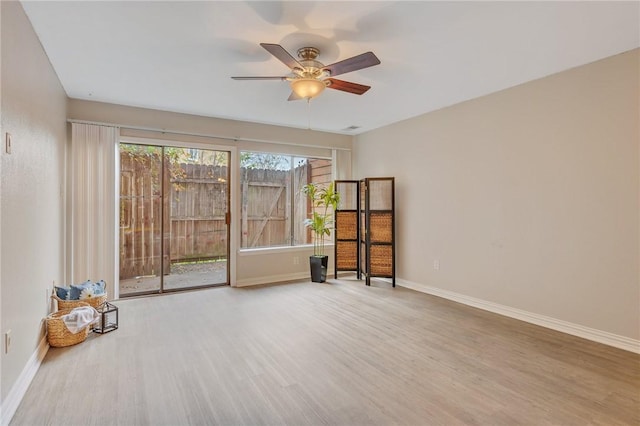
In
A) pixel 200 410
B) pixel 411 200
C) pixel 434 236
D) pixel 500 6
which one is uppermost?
pixel 500 6

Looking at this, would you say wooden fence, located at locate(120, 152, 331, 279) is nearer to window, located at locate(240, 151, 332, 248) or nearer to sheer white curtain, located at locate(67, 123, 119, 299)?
window, located at locate(240, 151, 332, 248)

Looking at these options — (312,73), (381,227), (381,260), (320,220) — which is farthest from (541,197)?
(320,220)

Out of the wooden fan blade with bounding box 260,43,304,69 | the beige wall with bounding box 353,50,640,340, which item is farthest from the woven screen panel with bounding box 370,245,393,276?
the wooden fan blade with bounding box 260,43,304,69

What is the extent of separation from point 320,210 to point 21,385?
446cm

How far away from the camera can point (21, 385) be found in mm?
2139

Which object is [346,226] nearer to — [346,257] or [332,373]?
[346,257]

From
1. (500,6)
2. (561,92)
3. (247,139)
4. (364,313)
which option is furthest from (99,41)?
(561,92)

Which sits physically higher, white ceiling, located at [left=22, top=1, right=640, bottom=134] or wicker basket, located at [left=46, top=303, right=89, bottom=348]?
white ceiling, located at [left=22, top=1, right=640, bottom=134]

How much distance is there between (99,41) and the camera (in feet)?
8.72

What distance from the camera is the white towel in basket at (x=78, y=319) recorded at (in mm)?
Answer: 2846

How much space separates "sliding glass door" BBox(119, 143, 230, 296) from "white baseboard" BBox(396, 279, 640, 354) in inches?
130

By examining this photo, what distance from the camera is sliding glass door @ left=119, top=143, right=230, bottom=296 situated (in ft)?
14.9

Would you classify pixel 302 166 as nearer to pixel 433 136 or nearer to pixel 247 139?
pixel 247 139

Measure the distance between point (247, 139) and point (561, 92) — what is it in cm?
401
